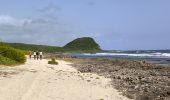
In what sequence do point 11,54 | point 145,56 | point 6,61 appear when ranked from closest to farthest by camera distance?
point 6,61 < point 11,54 < point 145,56

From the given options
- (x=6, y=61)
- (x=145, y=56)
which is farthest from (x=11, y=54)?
(x=145, y=56)

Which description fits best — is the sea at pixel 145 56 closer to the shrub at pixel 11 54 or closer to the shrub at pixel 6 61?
the shrub at pixel 11 54

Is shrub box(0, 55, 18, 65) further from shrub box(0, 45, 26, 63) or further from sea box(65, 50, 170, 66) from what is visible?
sea box(65, 50, 170, 66)

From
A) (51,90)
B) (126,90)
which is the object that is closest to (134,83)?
(126,90)

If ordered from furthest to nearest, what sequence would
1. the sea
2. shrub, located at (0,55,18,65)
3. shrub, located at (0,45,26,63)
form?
1. the sea
2. shrub, located at (0,45,26,63)
3. shrub, located at (0,55,18,65)

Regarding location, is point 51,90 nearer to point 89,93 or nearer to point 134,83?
point 89,93

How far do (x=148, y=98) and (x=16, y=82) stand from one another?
729 centimetres

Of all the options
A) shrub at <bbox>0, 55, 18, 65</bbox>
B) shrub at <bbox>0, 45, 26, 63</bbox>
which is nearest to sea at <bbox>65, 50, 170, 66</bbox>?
shrub at <bbox>0, 45, 26, 63</bbox>

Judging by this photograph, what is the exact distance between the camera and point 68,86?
68.9 feet

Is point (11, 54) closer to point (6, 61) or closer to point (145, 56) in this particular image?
point (6, 61)

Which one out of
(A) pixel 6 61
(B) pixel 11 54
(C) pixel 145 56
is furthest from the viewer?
(C) pixel 145 56

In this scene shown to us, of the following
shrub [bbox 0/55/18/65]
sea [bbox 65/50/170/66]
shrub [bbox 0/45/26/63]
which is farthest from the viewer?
sea [bbox 65/50/170/66]

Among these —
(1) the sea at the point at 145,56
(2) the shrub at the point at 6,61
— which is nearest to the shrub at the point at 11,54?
(2) the shrub at the point at 6,61

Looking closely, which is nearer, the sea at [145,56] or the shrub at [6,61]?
the shrub at [6,61]
